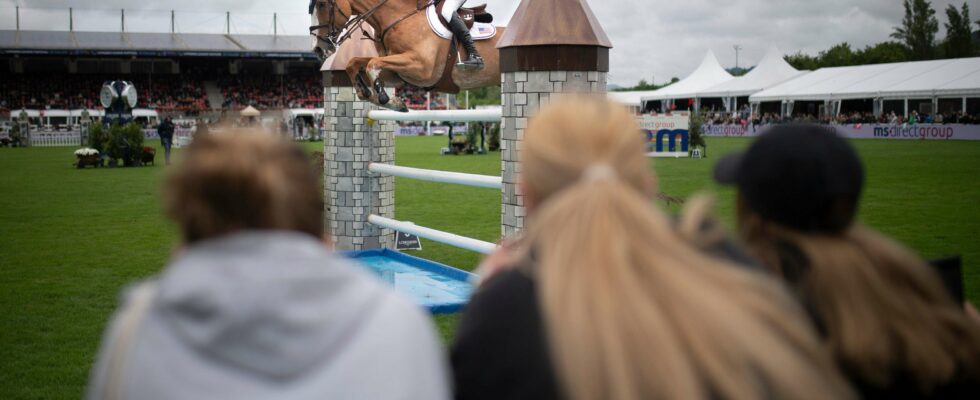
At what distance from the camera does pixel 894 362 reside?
159 cm

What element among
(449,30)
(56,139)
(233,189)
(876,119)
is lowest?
(233,189)

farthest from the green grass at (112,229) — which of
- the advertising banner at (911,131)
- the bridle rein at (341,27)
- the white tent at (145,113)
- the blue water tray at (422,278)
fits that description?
the white tent at (145,113)

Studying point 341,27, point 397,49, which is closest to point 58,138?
point 341,27

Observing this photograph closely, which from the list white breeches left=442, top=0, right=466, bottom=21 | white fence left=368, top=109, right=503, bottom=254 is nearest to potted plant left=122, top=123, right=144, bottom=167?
white fence left=368, top=109, right=503, bottom=254

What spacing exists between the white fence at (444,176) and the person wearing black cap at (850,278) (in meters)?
4.37

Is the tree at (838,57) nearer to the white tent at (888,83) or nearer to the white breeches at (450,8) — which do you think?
the white tent at (888,83)

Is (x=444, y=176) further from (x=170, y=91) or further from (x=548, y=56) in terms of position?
(x=170, y=91)

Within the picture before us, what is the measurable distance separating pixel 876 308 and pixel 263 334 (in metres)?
1.10

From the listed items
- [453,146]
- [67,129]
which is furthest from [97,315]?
[67,129]

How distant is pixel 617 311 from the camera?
1.24 meters

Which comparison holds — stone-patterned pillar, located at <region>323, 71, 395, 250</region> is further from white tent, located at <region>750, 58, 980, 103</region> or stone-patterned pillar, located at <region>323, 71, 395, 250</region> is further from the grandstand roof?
the grandstand roof

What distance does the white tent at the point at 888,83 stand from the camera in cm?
3325

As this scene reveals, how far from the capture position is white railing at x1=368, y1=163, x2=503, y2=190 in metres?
6.43

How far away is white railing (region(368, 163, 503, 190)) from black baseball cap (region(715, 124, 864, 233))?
4612mm
